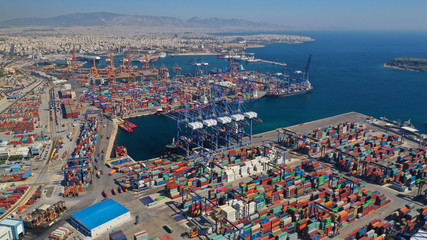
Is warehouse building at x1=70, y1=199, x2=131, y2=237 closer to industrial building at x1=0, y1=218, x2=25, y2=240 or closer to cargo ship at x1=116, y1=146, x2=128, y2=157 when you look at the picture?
industrial building at x1=0, y1=218, x2=25, y2=240

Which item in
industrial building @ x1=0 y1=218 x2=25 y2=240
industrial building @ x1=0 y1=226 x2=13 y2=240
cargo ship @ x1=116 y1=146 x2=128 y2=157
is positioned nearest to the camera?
industrial building @ x1=0 y1=226 x2=13 y2=240

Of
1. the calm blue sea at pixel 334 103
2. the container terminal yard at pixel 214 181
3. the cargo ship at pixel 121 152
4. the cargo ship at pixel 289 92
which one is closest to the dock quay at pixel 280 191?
the container terminal yard at pixel 214 181

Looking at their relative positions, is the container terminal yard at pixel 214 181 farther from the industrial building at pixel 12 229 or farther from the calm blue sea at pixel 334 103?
the calm blue sea at pixel 334 103

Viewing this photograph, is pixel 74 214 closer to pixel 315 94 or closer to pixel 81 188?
pixel 81 188

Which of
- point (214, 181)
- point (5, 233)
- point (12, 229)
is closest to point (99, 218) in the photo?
point (12, 229)

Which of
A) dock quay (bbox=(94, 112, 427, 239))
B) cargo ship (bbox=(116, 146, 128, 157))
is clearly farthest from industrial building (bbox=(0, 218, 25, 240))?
cargo ship (bbox=(116, 146, 128, 157))
